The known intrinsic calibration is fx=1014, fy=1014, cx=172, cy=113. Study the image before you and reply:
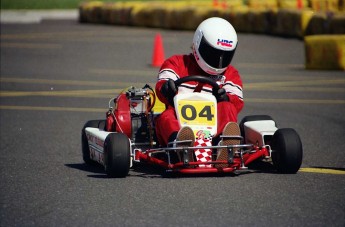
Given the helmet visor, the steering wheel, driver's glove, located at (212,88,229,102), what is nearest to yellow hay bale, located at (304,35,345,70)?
the helmet visor

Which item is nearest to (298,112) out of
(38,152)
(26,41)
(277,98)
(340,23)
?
(277,98)

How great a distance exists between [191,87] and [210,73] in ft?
0.69

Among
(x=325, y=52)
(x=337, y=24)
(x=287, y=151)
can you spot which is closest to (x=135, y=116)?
(x=287, y=151)

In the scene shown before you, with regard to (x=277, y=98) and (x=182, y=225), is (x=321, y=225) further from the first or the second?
(x=277, y=98)

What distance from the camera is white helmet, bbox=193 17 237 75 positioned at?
868 centimetres

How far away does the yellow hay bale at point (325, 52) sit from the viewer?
18.1 metres

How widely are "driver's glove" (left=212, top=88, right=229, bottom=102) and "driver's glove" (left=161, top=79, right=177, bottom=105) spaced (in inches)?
14.1

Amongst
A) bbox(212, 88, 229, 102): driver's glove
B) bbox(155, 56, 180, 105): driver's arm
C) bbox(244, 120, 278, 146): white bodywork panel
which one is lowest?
bbox(244, 120, 278, 146): white bodywork panel

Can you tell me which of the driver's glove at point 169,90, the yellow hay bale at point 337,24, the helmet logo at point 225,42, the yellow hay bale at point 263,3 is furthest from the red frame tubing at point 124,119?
the yellow hay bale at point 263,3

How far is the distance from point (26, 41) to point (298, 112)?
1398cm

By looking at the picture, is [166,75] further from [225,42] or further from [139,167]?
[139,167]

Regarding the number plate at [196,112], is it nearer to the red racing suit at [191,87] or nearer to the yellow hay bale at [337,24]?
the red racing suit at [191,87]

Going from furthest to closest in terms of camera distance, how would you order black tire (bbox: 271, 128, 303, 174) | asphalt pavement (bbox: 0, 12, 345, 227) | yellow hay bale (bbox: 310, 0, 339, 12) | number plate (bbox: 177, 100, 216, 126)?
yellow hay bale (bbox: 310, 0, 339, 12)
number plate (bbox: 177, 100, 216, 126)
black tire (bbox: 271, 128, 303, 174)
asphalt pavement (bbox: 0, 12, 345, 227)

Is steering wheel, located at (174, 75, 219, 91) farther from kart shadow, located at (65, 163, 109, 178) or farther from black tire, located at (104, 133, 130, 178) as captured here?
kart shadow, located at (65, 163, 109, 178)
